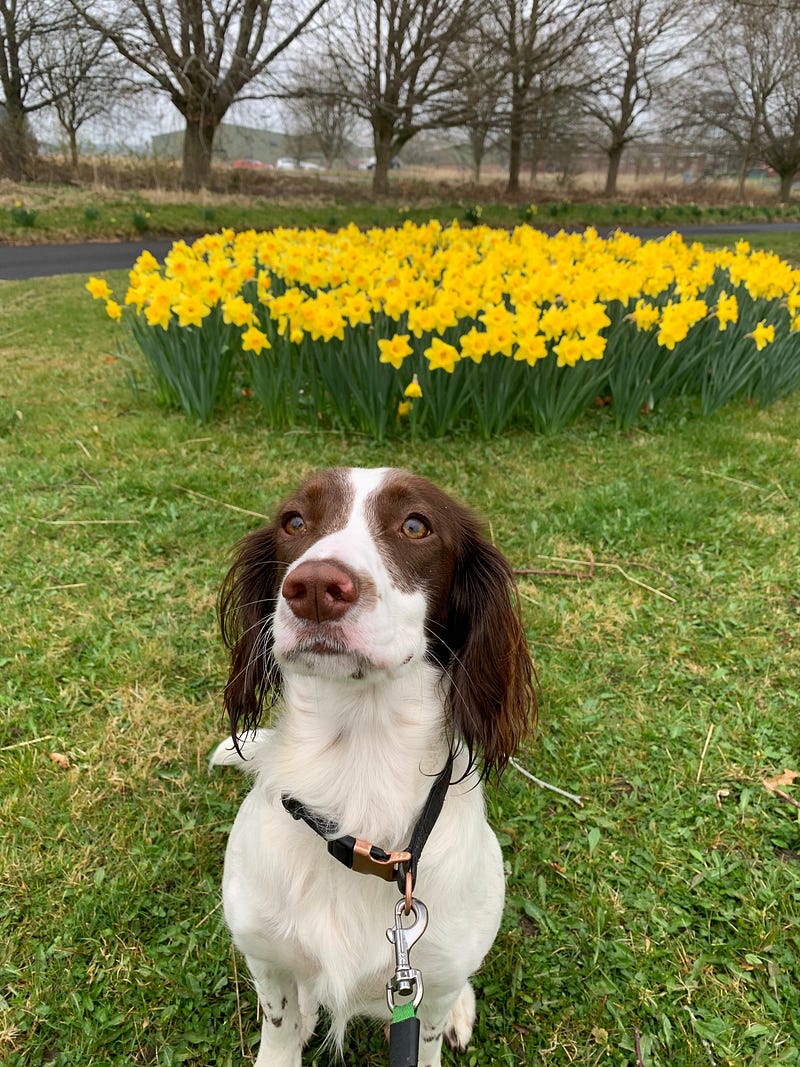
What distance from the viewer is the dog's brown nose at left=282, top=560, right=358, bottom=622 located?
1145mm

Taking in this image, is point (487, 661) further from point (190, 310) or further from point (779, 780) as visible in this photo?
point (190, 310)

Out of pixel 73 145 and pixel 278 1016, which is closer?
pixel 278 1016

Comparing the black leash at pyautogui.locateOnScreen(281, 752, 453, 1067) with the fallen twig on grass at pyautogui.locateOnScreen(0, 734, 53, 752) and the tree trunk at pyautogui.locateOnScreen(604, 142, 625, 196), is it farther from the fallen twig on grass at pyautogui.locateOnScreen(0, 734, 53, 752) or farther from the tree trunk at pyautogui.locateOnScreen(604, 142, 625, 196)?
the tree trunk at pyautogui.locateOnScreen(604, 142, 625, 196)

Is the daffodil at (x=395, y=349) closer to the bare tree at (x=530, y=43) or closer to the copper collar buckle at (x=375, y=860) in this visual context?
the copper collar buckle at (x=375, y=860)

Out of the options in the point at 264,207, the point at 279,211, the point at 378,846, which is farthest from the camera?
the point at 264,207

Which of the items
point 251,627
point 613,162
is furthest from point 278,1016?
point 613,162

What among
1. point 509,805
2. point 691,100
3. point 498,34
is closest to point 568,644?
point 509,805

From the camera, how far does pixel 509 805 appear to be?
89.1 inches

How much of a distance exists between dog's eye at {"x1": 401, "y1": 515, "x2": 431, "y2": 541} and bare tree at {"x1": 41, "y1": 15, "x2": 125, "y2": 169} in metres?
21.3

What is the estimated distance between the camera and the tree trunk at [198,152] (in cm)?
1880

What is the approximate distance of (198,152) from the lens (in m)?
19.3

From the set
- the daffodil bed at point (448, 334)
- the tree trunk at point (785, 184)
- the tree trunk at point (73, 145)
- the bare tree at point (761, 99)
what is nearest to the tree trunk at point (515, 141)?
the bare tree at point (761, 99)

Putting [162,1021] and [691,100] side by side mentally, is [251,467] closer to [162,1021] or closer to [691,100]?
[162,1021]

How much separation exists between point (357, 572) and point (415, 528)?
1.20 feet
